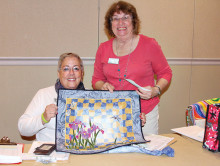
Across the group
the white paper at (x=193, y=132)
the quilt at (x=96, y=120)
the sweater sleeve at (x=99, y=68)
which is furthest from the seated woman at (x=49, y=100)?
the white paper at (x=193, y=132)

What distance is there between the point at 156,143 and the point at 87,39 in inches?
75.8

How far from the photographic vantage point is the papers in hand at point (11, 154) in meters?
1.39

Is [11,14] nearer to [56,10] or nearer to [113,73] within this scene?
[56,10]

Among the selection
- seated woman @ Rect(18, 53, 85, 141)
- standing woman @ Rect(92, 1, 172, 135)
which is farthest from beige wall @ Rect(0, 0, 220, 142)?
seated woman @ Rect(18, 53, 85, 141)

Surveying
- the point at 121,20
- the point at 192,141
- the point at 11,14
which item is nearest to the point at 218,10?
the point at 121,20

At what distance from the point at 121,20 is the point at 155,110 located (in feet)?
2.78

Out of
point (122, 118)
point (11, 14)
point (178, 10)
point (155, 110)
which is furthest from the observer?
point (178, 10)

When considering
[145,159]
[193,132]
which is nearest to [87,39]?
[193,132]

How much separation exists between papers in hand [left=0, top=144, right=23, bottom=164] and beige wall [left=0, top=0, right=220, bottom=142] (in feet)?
5.30

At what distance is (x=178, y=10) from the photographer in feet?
11.6

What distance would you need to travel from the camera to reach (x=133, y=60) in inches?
84.6

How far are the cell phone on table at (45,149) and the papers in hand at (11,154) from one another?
0.10 metres

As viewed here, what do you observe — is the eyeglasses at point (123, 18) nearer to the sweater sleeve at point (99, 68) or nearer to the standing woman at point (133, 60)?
the standing woman at point (133, 60)

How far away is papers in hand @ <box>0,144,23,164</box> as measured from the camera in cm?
139
